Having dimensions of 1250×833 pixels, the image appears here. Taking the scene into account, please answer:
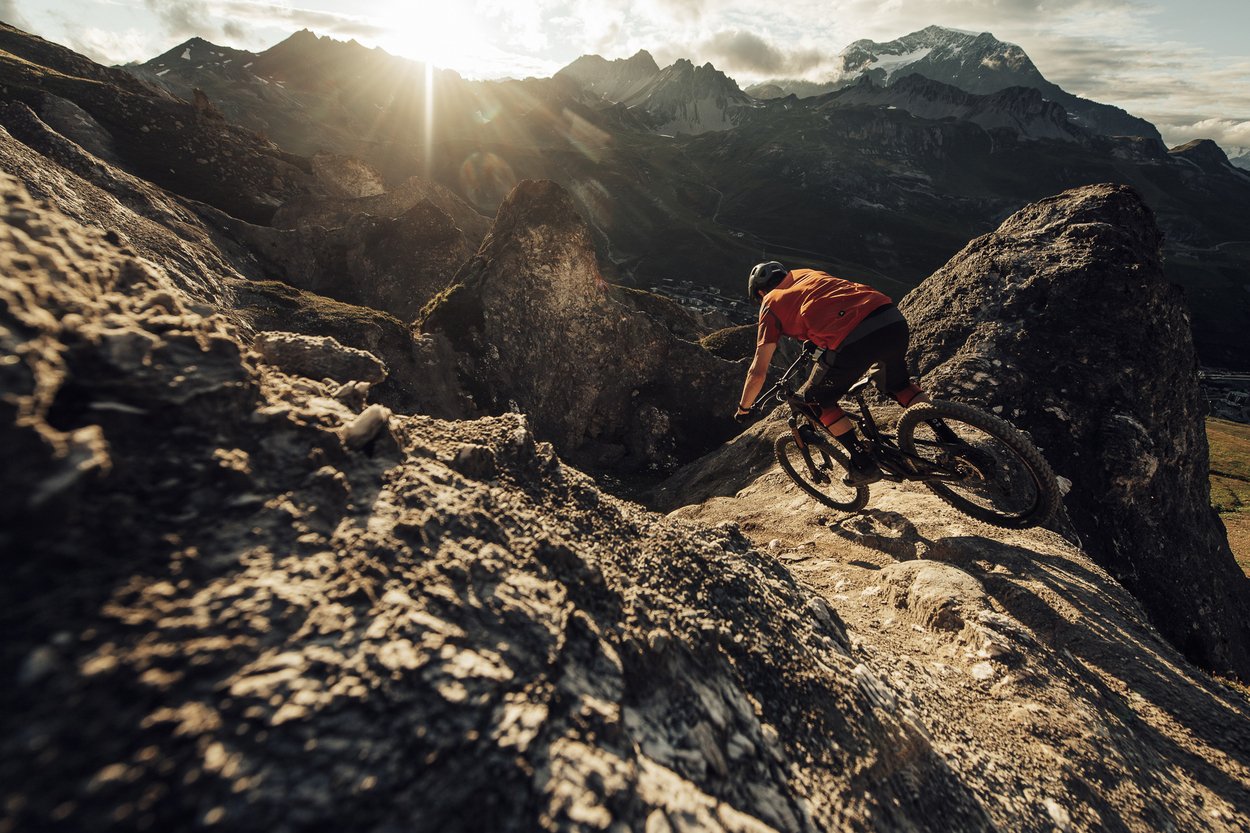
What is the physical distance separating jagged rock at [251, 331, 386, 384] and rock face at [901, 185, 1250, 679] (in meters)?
12.3

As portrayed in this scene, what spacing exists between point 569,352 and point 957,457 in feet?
56.5

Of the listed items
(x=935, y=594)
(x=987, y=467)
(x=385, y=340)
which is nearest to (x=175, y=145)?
(x=385, y=340)

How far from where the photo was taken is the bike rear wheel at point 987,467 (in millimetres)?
7566

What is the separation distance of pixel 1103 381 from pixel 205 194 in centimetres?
5255

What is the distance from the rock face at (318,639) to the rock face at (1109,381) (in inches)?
415

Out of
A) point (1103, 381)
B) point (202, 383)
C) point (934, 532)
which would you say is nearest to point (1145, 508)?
point (1103, 381)

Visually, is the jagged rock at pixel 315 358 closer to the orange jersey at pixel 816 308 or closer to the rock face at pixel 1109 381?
the orange jersey at pixel 816 308

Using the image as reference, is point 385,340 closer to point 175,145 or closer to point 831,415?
point 831,415

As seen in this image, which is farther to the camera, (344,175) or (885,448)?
(344,175)

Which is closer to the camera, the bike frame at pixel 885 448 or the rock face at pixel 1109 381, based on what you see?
the bike frame at pixel 885 448

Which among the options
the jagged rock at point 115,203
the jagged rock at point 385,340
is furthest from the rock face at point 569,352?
the jagged rock at point 115,203

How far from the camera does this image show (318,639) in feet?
8.24

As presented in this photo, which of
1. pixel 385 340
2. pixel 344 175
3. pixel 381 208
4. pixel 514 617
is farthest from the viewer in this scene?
pixel 344 175

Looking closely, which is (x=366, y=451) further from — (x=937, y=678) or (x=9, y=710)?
(x=937, y=678)
